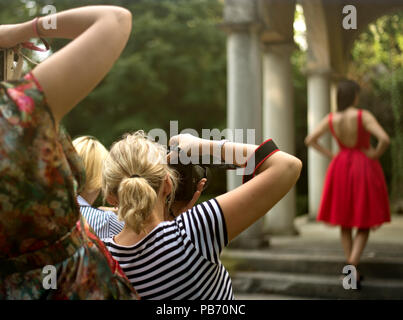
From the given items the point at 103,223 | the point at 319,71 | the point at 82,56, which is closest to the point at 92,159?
the point at 103,223

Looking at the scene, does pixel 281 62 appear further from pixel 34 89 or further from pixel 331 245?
pixel 34 89

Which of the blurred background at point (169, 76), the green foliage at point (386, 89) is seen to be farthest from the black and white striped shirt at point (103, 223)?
the blurred background at point (169, 76)

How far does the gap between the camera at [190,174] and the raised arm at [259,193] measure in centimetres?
12

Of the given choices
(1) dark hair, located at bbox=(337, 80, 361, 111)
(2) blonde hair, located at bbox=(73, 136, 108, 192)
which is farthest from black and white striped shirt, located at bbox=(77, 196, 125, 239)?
(1) dark hair, located at bbox=(337, 80, 361, 111)

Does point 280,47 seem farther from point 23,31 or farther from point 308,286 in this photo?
point 23,31

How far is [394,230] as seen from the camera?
7.96m

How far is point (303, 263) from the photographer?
487 centimetres

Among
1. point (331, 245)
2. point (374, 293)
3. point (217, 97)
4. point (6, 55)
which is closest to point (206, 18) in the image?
point (217, 97)

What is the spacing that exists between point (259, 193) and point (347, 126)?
131 inches

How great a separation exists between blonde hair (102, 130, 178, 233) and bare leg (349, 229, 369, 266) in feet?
9.80

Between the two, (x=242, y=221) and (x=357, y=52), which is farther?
(x=357, y=52)

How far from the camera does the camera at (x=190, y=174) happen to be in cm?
151

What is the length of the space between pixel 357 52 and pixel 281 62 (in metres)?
7.48

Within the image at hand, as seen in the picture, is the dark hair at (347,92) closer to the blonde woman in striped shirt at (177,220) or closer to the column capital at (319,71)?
the blonde woman in striped shirt at (177,220)
